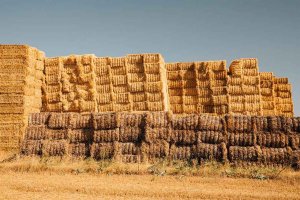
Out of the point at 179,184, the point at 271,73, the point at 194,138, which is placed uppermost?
the point at 271,73

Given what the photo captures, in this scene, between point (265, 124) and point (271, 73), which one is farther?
point (271, 73)

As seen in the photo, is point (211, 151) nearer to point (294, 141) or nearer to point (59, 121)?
point (294, 141)

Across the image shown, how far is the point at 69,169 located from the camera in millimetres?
17281

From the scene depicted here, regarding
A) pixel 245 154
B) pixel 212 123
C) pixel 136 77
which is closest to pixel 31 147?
pixel 136 77

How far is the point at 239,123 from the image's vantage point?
17953 mm

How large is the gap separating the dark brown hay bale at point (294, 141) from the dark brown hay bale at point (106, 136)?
8.03m

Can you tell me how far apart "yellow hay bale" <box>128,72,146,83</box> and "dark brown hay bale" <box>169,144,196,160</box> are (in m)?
6.78

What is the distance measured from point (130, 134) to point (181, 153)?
270 cm

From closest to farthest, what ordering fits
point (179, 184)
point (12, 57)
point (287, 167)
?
point (179, 184), point (287, 167), point (12, 57)

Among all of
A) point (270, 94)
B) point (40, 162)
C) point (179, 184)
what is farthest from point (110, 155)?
point (270, 94)

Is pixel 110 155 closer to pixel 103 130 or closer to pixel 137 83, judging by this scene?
pixel 103 130

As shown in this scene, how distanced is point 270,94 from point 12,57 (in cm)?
1731

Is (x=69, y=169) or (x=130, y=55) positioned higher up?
(x=130, y=55)

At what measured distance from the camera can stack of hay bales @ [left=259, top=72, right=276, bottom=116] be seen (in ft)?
87.7
